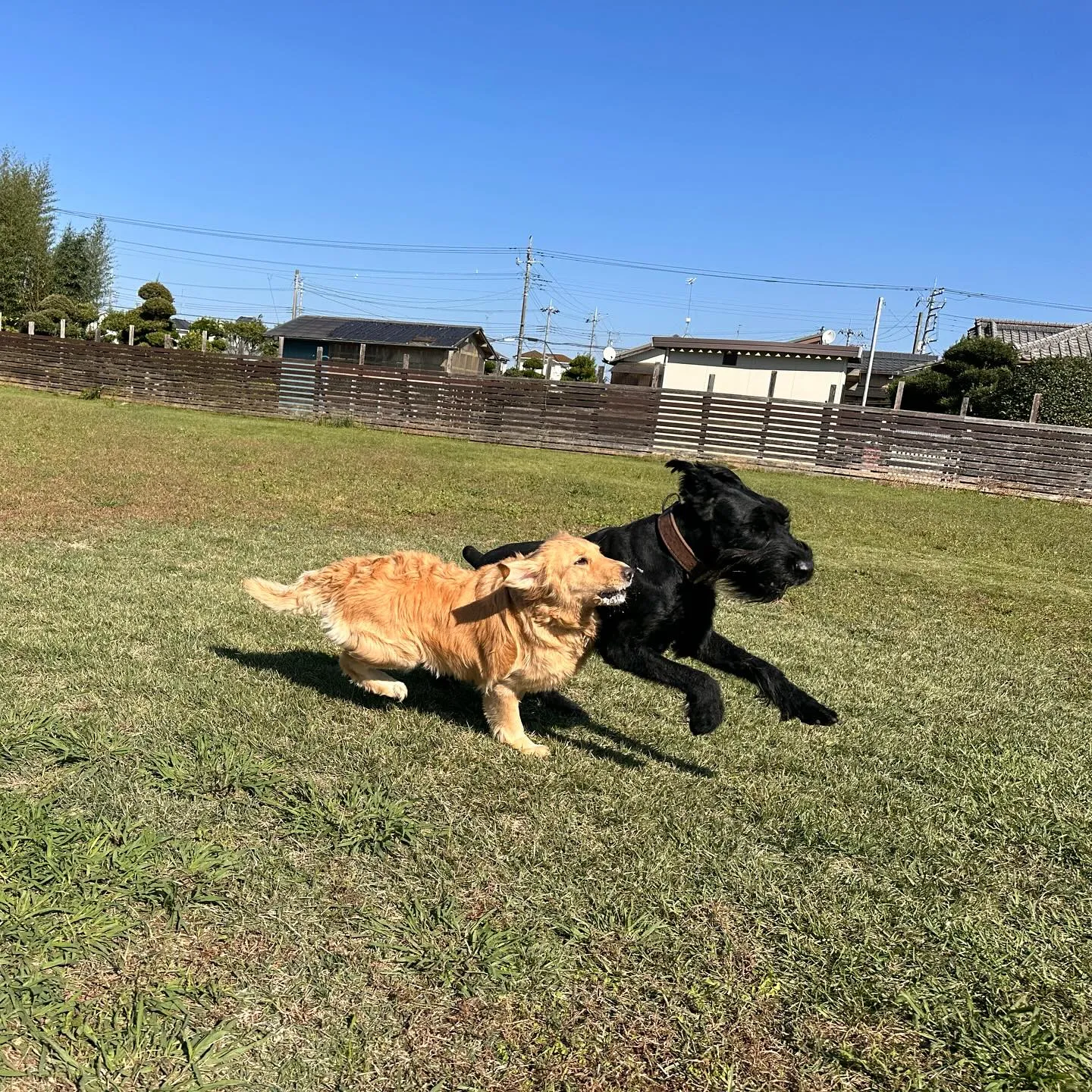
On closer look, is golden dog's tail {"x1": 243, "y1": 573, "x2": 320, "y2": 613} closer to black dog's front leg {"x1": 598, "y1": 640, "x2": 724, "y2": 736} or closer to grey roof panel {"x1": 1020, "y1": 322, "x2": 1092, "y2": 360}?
black dog's front leg {"x1": 598, "y1": 640, "x2": 724, "y2": 736}

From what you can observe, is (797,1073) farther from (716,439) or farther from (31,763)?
(716,439)

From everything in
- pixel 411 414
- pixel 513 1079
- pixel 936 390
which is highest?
pixel 936 390

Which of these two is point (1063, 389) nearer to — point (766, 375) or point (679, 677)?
point (766, 375)

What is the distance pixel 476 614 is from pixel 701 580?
1.10 m

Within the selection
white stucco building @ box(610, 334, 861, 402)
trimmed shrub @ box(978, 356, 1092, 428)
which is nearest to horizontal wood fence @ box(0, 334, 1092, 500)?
trimmed shrub @ box(978, 356, 1092, 428)

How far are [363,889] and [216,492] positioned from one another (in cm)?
891

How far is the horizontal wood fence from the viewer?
19734 millimetres

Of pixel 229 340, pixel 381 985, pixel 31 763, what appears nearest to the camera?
pixel 381 985

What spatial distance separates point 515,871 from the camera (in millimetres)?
2783

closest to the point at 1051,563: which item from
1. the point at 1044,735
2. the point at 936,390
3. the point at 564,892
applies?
the point at 1044,735

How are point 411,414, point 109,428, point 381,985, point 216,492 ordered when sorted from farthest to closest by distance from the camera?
A: point 411,414 < point 109,428 < point 216,492 < point 381,985

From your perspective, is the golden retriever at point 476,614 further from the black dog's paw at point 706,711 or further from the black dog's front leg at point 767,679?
the black dog's front leg at point 767,679

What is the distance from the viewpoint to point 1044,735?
435 cm

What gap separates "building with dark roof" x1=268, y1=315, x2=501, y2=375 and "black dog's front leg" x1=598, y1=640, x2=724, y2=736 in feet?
143
